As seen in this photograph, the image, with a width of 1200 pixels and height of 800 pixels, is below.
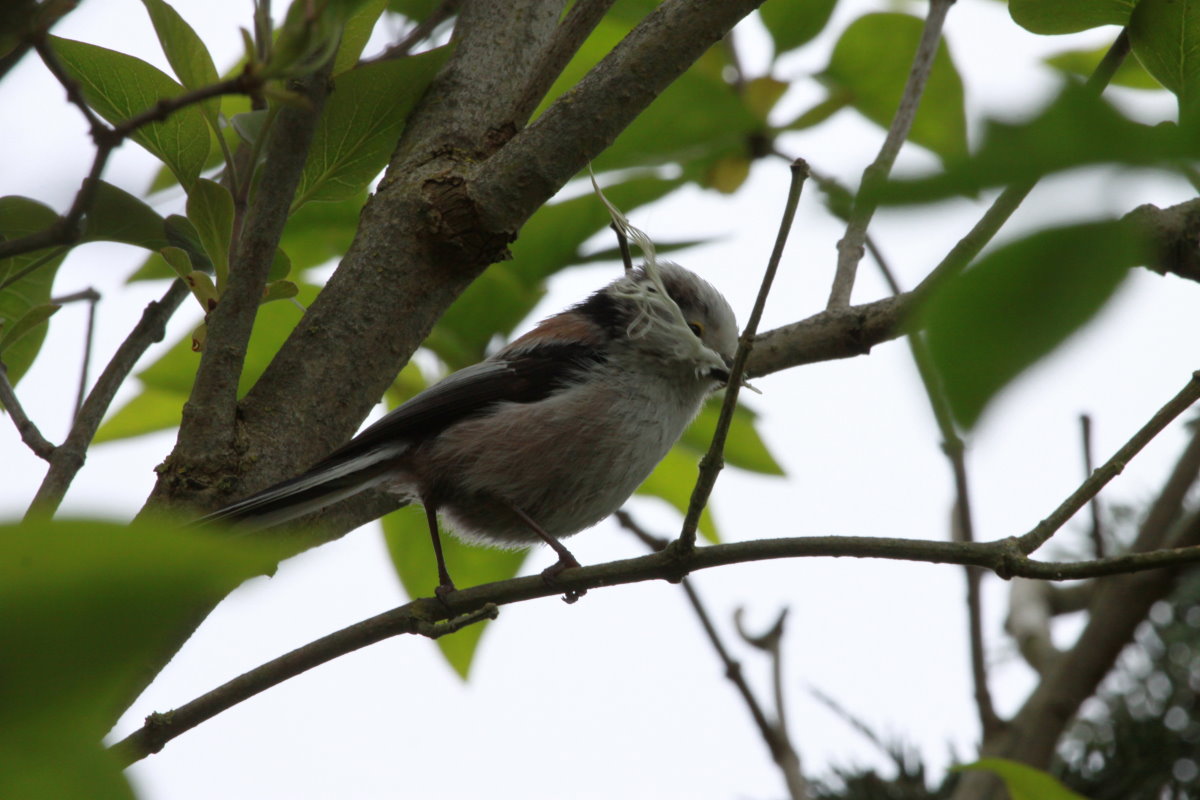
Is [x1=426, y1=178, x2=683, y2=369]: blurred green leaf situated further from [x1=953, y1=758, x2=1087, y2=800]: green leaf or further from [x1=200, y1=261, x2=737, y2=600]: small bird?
[x1=953, y1=758, x2=1087, y2=800]: green leaf

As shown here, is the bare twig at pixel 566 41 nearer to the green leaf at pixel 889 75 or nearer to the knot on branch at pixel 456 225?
the knot on branch at pixel 456 225

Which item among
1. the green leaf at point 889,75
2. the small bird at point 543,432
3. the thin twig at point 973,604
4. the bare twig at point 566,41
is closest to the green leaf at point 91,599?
the bare twig at point 566,41

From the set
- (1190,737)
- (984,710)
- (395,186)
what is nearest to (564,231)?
(395,186)

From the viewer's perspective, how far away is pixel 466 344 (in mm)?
3070

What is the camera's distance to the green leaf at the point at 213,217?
202 centimetres

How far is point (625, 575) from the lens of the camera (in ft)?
6.49

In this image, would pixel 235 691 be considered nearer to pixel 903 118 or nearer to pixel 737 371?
pixel 737 371

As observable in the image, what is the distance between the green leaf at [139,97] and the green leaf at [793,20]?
158 cm

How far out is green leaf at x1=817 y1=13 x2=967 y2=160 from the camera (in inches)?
118

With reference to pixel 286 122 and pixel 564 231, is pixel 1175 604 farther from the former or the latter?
pixel 286 122

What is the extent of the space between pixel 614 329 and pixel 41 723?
9.90ft

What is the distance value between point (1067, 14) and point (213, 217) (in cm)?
152

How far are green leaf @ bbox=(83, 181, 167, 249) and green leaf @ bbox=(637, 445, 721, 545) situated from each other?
5.19 feet

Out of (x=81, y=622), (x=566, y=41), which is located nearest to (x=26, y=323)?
(x=566, y=41)
